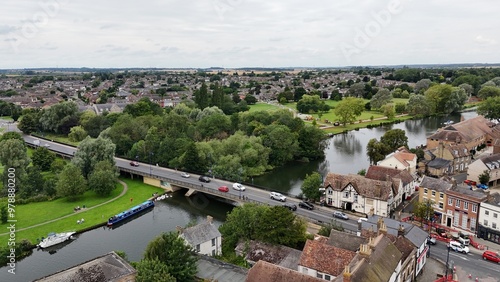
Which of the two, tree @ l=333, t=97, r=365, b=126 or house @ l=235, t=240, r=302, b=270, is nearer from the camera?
house @ l=235, t=240, r=302, b=270

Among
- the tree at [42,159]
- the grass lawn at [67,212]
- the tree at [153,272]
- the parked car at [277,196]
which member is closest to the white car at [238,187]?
the parked car at [277,196]

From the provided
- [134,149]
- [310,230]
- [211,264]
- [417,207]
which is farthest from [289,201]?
[134,149]

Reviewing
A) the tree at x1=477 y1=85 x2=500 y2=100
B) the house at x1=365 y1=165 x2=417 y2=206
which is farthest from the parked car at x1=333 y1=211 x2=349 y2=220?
the tree at x1=477 y1=85 x2=500 y2=100

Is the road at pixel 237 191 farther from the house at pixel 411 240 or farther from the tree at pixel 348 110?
the tree at pixel 348 110

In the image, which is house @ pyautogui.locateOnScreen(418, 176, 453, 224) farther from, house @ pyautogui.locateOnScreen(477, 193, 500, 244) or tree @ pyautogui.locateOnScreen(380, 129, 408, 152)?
tree @ pyautogui.locateOnScreen(380, 129, 408, 152)

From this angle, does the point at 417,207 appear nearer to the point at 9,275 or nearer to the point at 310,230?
the point at 310,230

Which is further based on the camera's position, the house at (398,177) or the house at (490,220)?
the house at (398,177)

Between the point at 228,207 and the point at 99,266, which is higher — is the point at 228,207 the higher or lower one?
the lower one
